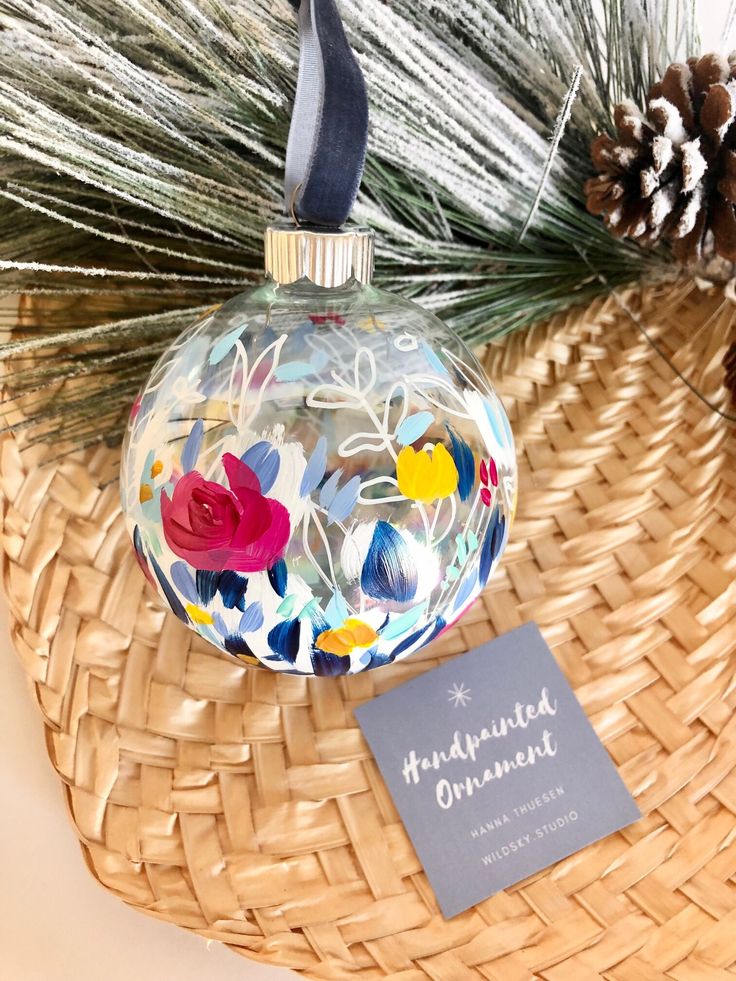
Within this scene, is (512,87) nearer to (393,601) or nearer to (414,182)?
(414,182)

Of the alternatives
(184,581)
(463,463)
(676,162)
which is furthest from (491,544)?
(676,162)

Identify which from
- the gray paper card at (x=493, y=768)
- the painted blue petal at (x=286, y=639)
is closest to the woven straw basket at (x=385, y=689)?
the gray paper card at (x=493, y=768)

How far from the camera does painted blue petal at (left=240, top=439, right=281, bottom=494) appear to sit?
1.16ft

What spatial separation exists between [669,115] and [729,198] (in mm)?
63

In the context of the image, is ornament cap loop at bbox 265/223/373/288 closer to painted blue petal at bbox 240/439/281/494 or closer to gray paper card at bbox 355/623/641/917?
painted blue petal at bbox 240/439/281/494

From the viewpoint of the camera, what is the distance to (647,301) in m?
0.69

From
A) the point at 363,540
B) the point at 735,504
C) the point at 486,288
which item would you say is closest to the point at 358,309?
the point at 363,540

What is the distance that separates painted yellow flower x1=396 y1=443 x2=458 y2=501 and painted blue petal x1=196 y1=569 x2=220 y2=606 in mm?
95

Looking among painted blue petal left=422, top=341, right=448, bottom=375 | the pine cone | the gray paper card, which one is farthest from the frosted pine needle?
the gray paper card

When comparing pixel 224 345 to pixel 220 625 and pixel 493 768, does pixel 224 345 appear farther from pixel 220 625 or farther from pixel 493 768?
pixel 493 768

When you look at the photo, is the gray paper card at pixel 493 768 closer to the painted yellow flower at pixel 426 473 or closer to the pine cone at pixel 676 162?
the painted yellow flower at pixel 426 473

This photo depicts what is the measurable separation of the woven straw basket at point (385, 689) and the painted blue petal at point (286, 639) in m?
0.12

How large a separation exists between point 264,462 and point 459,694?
0.73 feet

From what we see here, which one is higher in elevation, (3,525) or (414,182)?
(414,182)
